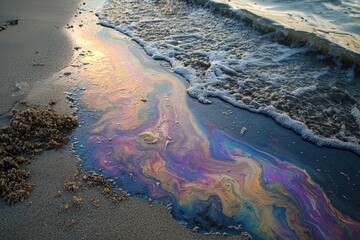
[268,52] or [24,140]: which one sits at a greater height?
[268,52]

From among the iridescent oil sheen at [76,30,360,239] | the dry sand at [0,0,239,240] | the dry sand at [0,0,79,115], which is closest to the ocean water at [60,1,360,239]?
the iridescent oil sheen at [76,30,360,239]

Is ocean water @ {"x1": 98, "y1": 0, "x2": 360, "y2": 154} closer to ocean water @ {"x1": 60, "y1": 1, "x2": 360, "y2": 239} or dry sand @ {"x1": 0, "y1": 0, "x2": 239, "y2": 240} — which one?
ocean water @ {"x1": 60, "y1": 1, "x2": 360, "y2": 239}

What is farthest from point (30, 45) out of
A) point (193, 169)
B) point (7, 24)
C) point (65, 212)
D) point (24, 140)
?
point (193, 169)

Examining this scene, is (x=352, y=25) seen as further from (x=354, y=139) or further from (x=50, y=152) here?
(x=50, y=152)

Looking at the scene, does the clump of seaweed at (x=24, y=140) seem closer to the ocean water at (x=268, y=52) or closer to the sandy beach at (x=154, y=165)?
the sandy beach at (x=154, y=165)

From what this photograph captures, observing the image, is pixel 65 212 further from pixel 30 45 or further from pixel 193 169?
pixel 30 45

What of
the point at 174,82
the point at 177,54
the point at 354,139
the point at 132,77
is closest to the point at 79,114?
the point at 132,77
